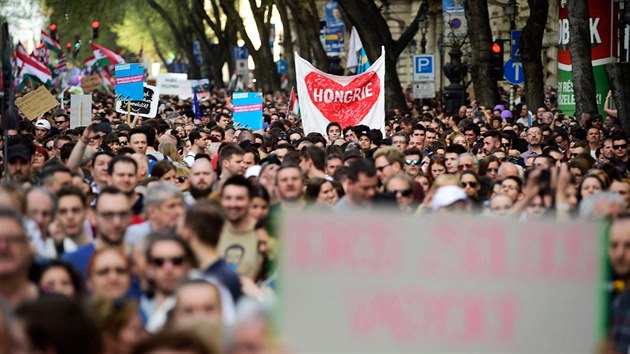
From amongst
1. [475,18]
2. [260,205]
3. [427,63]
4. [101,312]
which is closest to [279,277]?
[101,312]

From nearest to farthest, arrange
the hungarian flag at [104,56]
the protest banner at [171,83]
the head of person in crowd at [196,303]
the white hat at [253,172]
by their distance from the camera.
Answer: the head of person in crowd at [196,303]
the white hat at [253,172]
the protest banner at [171,83]
the hungarian flag at [104,56]

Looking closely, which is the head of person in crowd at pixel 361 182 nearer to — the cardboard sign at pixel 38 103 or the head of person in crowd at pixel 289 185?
the head of person in crowd at pixel 289 185

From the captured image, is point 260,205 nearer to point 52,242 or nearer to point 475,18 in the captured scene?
point 52,242

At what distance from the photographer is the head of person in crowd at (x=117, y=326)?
21.4 feet

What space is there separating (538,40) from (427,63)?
619cm

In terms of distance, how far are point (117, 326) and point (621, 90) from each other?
1995 cm

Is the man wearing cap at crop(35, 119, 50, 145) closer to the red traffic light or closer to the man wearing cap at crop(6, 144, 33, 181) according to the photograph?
the man wearing cap at crop(6, 144, 33, 181)

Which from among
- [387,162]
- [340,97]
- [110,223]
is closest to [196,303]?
[110,223]

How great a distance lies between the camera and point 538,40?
29.1m

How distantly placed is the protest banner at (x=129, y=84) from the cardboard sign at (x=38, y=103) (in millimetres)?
4431

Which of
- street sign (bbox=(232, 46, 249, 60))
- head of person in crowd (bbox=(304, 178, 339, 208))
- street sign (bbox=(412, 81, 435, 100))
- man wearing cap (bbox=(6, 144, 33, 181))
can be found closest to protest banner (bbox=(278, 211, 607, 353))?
head of person in crowd (bbox=(304, 178, 339, 208))

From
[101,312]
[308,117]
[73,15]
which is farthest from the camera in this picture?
[73,15]

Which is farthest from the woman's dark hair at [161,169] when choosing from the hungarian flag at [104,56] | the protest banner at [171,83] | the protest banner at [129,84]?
the hungarian flag at [104,56]

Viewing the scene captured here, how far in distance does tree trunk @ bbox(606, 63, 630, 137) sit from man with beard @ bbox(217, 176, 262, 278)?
1628cm
